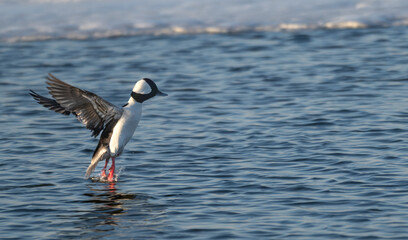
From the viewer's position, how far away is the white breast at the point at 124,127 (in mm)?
8352

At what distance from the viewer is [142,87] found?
831 centimetres

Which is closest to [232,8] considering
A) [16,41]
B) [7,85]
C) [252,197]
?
[16,41]

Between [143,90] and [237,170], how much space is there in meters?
1.31

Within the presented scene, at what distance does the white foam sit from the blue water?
32.5 inches

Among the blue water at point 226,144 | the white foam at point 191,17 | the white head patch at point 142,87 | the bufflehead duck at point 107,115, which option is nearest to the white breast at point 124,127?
the bufflehead duck at point 107,115

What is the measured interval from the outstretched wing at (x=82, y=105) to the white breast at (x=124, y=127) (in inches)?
3.3

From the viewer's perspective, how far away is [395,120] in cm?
1006

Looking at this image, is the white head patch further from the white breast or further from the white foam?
the white foam

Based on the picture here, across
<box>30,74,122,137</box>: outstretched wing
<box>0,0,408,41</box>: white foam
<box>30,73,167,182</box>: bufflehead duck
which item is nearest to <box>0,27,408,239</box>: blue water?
<box>30,73,167,182</box>: bufflehead duck

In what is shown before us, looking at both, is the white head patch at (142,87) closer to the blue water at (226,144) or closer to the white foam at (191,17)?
the blue water at (226,144)

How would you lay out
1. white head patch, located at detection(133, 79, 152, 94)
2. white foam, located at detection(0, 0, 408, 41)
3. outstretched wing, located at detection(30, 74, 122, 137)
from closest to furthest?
1. outstretched wing, located at detection(30, 74, 122, 137)
2. white head patch, located at detection(133, 79, 152, 94)
3. white foam, located at detection(0, 0, 408, 41)

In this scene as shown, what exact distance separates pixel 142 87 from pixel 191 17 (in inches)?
378

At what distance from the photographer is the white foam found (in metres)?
17.1

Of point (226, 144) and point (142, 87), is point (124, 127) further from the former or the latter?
point (226, 144)
